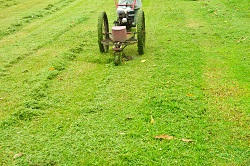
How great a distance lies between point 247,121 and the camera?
473cm

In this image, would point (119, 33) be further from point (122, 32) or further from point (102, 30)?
point (102, 30)

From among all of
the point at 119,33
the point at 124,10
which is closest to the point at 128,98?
the point at 119,33

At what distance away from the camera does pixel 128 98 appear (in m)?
5.56

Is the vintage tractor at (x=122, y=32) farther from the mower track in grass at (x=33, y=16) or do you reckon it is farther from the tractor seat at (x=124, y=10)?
the mower track in grass at (x=33, y=16)

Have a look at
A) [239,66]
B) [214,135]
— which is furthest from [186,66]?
[214,135]

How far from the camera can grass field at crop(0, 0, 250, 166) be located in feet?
13.7

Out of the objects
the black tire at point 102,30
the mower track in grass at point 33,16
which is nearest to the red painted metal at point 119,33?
the black tire at point 102,30

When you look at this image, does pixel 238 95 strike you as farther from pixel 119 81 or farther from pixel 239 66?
pixel 119 81

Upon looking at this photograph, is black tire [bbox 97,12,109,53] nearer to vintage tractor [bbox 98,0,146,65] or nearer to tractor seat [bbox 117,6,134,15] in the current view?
vintage tractor [bbox 98,0,146,65]

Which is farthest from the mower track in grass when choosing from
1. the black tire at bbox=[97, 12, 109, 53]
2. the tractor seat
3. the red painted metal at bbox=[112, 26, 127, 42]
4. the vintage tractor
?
the red painted metal at bbox=[112, 26, 127, 42]

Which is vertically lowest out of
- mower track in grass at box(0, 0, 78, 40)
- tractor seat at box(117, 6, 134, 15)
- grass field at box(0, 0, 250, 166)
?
grass field at box(0, 0, 250, 166)

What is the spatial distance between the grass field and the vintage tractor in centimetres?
28

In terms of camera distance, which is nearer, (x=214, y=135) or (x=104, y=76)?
(x=214, y=135)

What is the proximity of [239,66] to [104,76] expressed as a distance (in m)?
2.78
